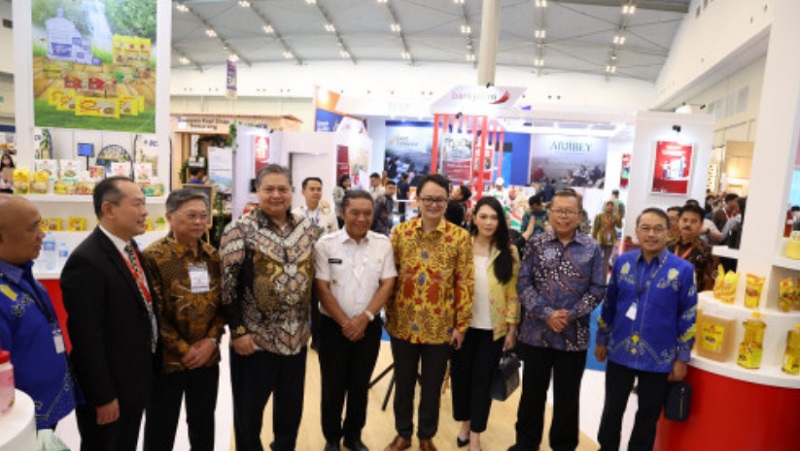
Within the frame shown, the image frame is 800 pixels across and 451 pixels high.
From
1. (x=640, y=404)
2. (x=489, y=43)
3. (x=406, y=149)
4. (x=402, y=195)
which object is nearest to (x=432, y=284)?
(x=640, y=404)

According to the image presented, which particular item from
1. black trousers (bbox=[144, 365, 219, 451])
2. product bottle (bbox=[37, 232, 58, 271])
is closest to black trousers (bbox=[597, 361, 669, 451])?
black trousers (bbox=[144, 365, 219, 451])

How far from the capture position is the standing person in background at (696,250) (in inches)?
136

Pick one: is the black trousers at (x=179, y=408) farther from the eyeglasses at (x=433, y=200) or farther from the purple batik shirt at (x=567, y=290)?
the purple batik shirt at (x=567, y=290)

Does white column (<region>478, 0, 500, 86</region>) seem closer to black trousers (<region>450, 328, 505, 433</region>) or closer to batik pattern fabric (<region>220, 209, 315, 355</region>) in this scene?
black trousers (<region>450, 328, 505, 433</region>)

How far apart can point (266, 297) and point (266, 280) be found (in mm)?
76

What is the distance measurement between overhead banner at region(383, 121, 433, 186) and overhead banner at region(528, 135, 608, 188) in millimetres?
3729

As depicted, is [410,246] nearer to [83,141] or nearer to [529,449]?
[529,449]

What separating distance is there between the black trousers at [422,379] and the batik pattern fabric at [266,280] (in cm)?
58

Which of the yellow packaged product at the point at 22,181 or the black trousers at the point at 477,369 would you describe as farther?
the yellow packaged product at the point at 22,181

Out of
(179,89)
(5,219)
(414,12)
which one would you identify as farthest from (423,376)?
(179,89)

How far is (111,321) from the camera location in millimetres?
1877

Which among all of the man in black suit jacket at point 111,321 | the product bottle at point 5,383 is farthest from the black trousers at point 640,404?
the product bottle at point 5,383

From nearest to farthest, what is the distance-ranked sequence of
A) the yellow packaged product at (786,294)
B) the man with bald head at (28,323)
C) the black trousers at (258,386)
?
the man with bald head at (28,323) → the black trousers at (258,386) → the yellow packaged product at (786,294)

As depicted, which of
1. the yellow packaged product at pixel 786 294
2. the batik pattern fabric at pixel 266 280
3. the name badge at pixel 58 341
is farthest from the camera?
the yellow packaged product at pixel 786 294
